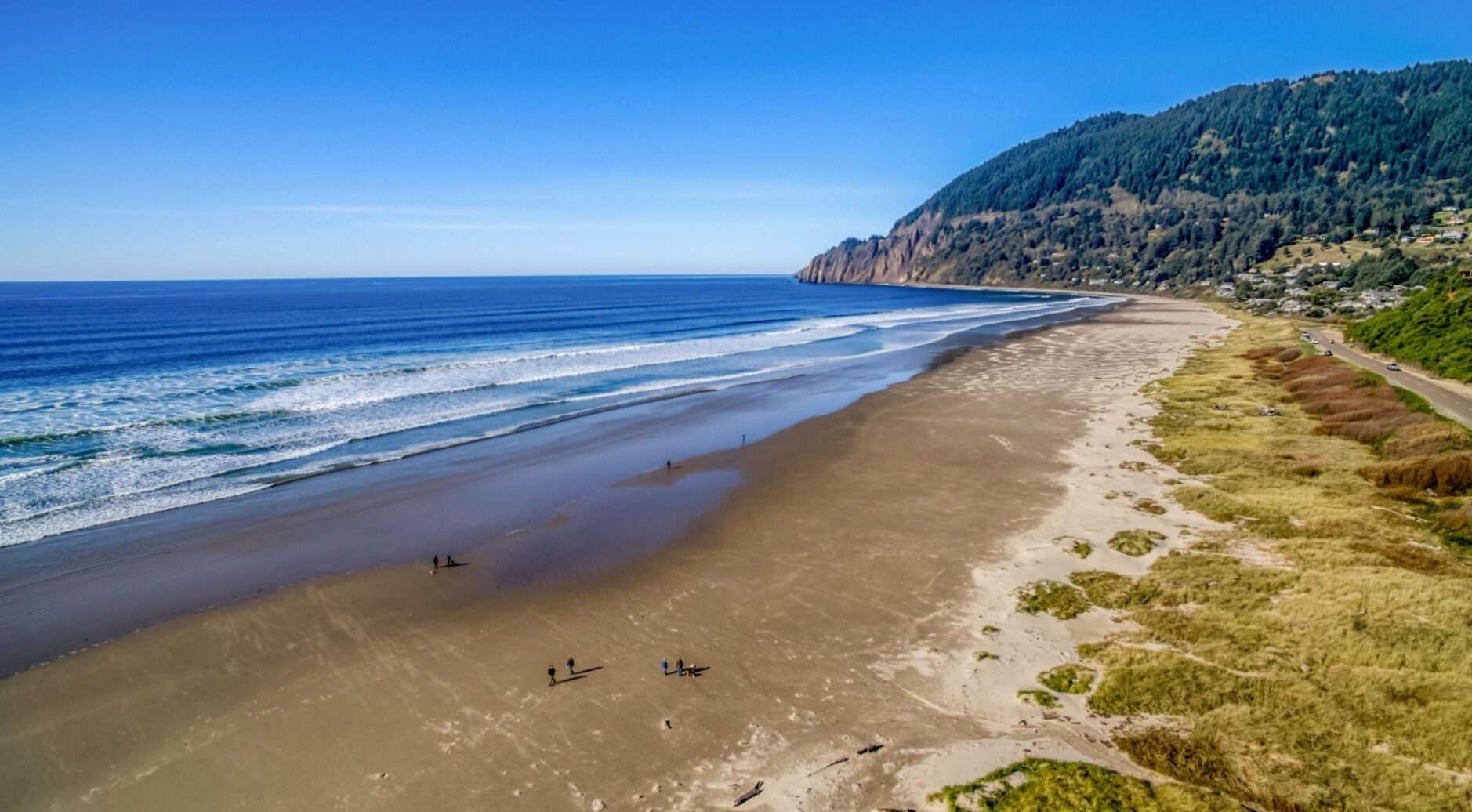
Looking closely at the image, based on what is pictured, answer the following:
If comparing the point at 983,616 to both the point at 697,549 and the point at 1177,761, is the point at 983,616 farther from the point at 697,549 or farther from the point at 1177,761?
the point at 697,549

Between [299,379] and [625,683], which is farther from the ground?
[299,379]

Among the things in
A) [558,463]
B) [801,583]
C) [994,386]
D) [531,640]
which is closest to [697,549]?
[801,583]

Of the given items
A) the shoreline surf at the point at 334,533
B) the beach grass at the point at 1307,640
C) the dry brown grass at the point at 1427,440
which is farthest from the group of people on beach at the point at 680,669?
the dry brown grass at the point at 1427,440

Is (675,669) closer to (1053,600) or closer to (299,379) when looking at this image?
(1053,600)

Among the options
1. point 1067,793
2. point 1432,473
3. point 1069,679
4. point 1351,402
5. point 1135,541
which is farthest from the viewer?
point 1351,402

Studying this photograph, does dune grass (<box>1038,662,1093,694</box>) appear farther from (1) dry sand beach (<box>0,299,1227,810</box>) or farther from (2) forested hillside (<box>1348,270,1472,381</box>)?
(2) forested hillside (<box>1348,270,1472,381</box>)

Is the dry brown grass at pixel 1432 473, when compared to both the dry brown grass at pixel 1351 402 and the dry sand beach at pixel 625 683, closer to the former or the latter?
the dry brown grass at pixel 1351 402

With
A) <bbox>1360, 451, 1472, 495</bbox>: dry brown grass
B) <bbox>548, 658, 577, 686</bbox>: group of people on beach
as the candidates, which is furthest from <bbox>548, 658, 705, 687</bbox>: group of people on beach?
<bbox>1360, 451, 1472, 495</bbox>: dry brown grass

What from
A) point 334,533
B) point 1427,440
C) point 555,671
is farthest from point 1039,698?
point 1427,440
